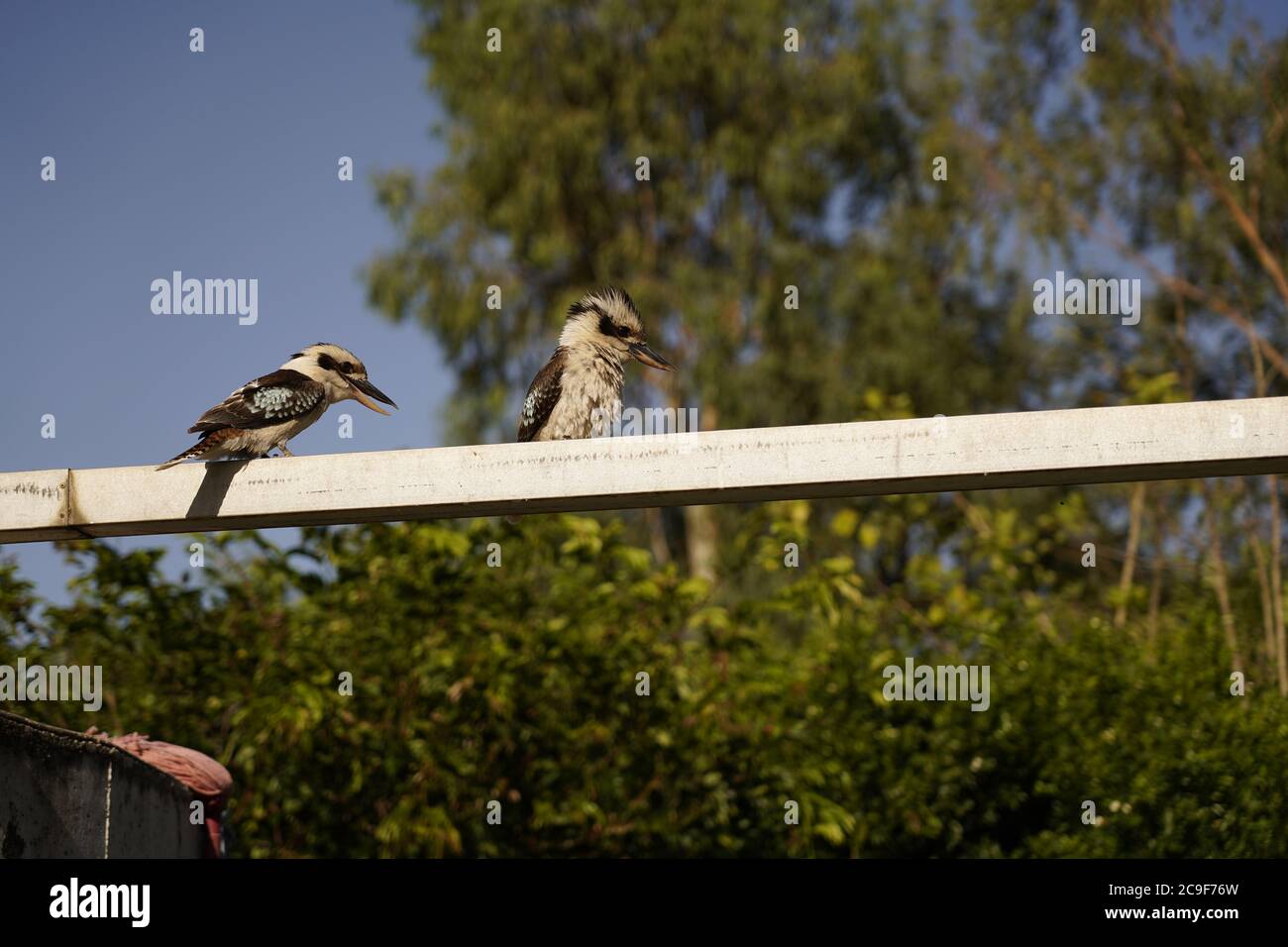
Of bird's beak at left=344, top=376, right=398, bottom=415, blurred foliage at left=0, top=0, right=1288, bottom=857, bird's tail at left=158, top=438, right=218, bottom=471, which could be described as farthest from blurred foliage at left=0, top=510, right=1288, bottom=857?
bird's tail at left=158, top=438, right=218, bottom=471

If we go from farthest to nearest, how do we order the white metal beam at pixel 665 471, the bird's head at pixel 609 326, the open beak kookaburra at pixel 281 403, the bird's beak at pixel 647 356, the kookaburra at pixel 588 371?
1. the bird's head at pixel 609 326
2. the kookaburra at pixel 588 371
3. the bird's beak at pixel 647 356
4. the open beak kookaburra at pixel 281 403
5. the white metal beam at pixel 665 471

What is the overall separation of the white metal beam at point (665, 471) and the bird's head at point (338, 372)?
1.36 meters

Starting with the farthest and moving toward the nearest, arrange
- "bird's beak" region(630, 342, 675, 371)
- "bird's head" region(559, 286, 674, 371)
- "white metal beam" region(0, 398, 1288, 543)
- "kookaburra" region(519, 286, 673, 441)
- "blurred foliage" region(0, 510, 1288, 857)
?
"blurred foliage" region(0, 510, 1288, 857), "bird's head" region(559, 286, 674, 371), "kookaburra" region(519, 286, 673, 441), "bird's beak" region(630, 342, 675, 371), "white metal beam" region(0, 398, 1288, 543)

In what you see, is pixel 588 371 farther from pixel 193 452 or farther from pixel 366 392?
pixel 193 452

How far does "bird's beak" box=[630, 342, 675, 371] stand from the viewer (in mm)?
6870

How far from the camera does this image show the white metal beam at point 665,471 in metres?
4.02

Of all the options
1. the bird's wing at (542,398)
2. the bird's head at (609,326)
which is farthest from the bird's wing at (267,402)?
the bird's head at (609,326)

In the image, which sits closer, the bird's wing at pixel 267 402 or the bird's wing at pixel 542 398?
the bird's wing at pixel 267 402

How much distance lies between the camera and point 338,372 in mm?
5902

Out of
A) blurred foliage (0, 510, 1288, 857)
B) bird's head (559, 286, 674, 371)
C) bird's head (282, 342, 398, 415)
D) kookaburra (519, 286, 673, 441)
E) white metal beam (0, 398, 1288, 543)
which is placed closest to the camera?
white metal beam (0, 398, 1288, 543)

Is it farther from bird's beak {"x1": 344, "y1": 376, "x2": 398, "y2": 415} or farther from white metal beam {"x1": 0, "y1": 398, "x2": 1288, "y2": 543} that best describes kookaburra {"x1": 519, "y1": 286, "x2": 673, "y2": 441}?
white metal beam {"x1": 0, "y1": 398, "x2": 1288, "y2": 543}

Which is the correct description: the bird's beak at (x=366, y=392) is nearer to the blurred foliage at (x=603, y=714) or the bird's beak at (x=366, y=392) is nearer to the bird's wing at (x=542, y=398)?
the bird's wing at (x=542, y=398)
